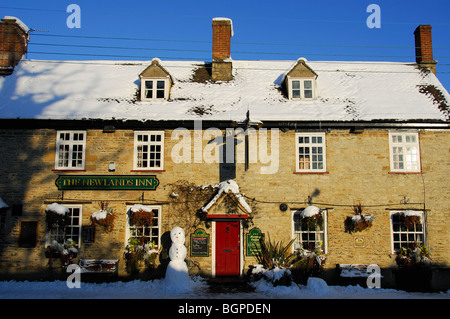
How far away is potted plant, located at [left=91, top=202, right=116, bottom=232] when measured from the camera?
40.5ft

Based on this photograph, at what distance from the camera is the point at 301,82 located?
14617 millimetres

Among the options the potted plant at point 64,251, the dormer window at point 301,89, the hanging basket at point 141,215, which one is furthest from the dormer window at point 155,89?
the potted plant at point 64,251

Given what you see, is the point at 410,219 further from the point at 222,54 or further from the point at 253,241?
the point at 222,54

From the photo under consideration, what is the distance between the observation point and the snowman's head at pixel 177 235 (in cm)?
1208

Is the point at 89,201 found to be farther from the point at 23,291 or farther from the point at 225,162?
the point at 225,162

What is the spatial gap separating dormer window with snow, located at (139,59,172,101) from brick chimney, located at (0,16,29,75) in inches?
264

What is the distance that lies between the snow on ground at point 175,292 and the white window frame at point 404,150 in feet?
15.0

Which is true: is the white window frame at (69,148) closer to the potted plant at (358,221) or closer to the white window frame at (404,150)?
the potted plant at (358,221)

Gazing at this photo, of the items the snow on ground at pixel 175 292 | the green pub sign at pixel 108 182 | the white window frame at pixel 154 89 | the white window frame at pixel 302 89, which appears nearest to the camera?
the snow on ground at pixel 175 292

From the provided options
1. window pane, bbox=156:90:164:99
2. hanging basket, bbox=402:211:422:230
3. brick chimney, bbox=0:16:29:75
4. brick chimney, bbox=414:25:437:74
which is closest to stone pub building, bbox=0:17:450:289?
hanging basket, bbox=402:211:422:230

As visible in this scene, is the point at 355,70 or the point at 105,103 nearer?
the point at 105,103

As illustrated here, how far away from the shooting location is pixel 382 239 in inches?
500

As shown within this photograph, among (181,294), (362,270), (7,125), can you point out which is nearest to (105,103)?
(7,125)

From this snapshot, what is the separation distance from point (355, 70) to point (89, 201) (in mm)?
13705
